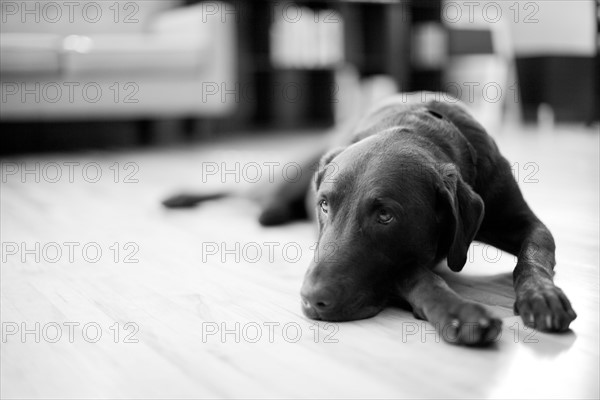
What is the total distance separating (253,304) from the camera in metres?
1.53

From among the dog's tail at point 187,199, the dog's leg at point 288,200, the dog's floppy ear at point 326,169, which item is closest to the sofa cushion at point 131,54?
the dog's tail at point 187,199

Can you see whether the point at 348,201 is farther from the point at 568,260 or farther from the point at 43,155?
the point at 43,155

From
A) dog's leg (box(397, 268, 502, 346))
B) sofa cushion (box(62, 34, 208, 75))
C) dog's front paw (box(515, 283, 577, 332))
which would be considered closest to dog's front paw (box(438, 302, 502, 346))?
dog's leg (box(397, 268, 502, 346))

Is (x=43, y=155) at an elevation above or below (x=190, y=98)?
below

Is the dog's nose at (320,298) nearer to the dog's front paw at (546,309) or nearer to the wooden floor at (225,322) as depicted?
the wooden floor at (225,322)

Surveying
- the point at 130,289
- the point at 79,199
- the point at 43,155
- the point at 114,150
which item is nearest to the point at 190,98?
the point at 114,150

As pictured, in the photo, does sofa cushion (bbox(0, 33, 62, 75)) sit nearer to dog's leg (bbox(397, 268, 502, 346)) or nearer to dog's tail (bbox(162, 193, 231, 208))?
dog's tail (bbox(162, 193, 231, 208))

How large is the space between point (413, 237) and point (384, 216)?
8 centimetres

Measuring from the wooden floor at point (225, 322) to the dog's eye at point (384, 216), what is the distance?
20cm

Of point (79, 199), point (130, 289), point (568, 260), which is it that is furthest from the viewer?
point (79, 199)

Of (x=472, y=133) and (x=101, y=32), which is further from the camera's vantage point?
(x=101, y=32)

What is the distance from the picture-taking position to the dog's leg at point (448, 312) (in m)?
1.19

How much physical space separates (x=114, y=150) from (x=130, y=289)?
142 inches

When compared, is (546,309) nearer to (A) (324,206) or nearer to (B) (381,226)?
(B) (381,226)
